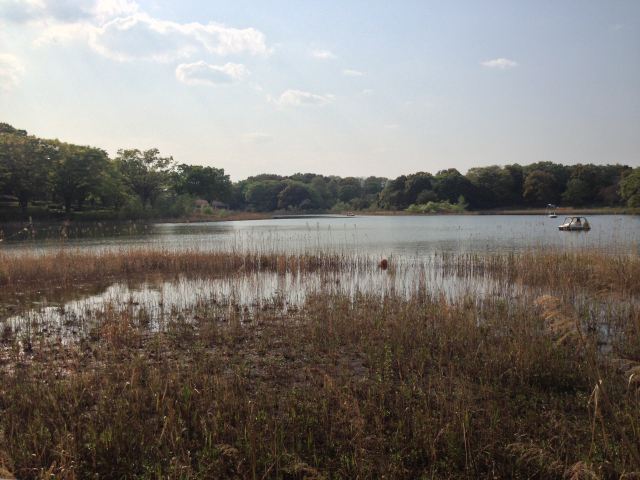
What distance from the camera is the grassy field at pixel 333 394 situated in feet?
13.3

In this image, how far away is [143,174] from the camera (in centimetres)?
8581

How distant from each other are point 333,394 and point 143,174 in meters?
87.9

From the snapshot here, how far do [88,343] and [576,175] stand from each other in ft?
351

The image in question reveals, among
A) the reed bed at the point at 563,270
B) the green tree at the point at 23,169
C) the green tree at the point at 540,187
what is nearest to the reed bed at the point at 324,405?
the reed bed at the point at 563,270

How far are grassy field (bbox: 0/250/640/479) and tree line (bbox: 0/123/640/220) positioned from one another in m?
58.9

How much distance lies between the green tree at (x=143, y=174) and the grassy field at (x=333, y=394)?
8095 cm

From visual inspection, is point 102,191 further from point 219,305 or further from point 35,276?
point 219,305

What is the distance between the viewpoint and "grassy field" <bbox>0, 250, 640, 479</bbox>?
13.3ft

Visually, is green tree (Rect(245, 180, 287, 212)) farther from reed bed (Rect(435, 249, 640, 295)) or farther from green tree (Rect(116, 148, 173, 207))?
reed bed (Rect(435, 249, 640, 295))

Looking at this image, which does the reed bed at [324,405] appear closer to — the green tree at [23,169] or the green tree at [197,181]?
the green tree at [23,169]

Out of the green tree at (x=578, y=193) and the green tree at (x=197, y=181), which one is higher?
the green tree at (x=197, y=181)

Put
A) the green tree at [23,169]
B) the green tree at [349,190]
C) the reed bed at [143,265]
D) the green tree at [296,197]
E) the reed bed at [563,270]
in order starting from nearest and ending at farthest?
1. the reed bed at [563,270]
2. the reed bed at [143,265]
3. the green tree at [23,169]
4. the green tree at [296,197]
5. the green tree at [349,190]

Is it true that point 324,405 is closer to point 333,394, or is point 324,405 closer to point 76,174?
point 333,394

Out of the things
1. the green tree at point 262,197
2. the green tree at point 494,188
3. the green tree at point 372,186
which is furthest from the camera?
the green tree at point 372,186
